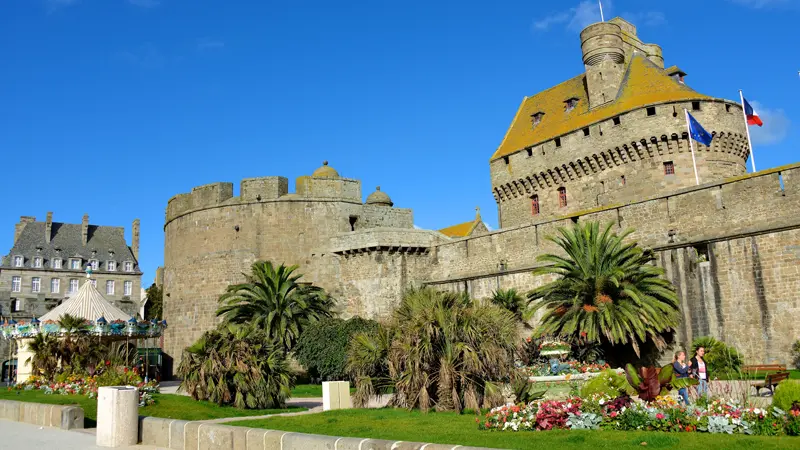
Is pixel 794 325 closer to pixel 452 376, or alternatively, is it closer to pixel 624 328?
pixel 624 328

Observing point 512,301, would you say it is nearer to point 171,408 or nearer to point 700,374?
point 700,374

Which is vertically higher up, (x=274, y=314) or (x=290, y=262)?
(x=290, y=262)

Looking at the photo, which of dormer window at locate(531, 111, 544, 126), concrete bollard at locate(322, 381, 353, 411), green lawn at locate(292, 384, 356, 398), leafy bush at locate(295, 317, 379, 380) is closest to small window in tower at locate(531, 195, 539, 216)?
dormer window at locate(531, 111, 544, 126)

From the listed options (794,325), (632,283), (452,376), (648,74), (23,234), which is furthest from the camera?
(23,234)

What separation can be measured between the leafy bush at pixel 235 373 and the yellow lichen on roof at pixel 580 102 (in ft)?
63.2

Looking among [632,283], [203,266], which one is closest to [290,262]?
[203,266]

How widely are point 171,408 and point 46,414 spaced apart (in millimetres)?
2283

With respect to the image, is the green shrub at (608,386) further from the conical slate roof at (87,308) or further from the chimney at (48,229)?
the chimney at (48,229)

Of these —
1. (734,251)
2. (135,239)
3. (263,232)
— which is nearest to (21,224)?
(135,239)

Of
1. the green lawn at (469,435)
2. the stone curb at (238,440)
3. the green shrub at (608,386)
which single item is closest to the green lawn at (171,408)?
the green lawn at (469,435)

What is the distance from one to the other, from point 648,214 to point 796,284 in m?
4.55

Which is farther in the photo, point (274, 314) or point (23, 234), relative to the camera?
point (23, 234)

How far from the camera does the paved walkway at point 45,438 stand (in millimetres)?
8789

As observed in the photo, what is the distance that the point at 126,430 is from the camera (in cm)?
904
